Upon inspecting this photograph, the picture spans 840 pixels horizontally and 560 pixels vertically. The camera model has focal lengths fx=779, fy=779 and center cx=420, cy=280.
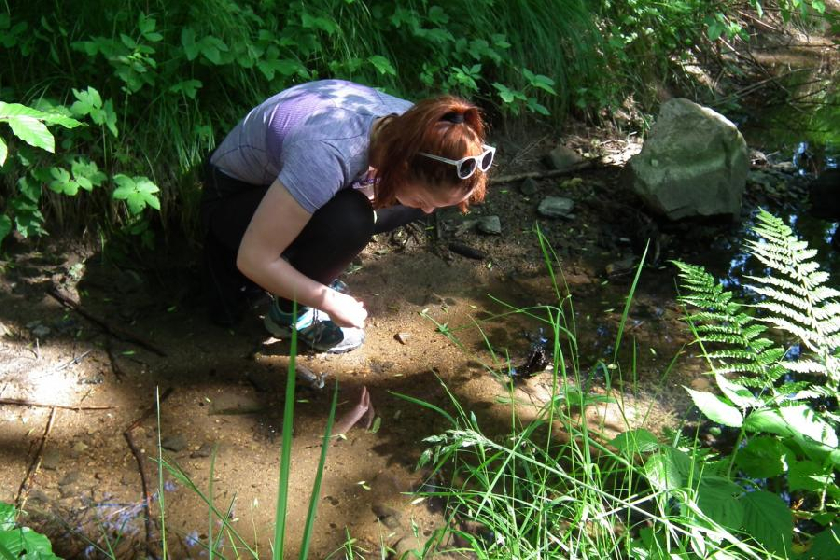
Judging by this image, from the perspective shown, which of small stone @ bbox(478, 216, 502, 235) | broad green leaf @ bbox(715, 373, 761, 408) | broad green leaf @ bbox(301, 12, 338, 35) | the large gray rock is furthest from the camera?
the large gray rock

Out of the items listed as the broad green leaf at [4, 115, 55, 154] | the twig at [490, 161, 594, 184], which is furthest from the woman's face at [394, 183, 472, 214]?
the twig at [490, 161, 594, 184]

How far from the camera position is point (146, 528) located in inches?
78.4

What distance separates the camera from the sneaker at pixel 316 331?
108 inches

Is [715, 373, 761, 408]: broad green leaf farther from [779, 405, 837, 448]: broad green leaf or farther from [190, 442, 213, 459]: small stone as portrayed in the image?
[190, 442, 213, 459]: small stone

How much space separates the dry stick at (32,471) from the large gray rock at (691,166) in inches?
105

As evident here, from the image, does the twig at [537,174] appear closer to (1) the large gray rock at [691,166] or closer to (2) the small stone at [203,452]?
(1) the large gray rock at [691,166]

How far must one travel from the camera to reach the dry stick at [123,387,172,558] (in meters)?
1.97

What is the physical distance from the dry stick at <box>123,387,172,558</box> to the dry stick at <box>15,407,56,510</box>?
223 mm

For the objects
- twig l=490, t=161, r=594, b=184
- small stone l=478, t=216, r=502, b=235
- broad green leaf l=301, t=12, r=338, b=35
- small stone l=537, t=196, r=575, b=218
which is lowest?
small stone l=478, t=216, r=502, b=235

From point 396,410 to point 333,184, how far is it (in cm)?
76

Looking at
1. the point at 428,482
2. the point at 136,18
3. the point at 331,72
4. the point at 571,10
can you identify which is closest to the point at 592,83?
the point at 571,10

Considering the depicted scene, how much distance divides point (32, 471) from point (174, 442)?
38 centimetres

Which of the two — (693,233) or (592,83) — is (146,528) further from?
(592,83)

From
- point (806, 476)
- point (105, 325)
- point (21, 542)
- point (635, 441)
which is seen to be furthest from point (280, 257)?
point (806, 476)
